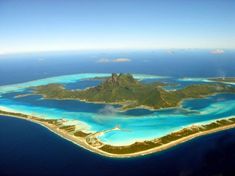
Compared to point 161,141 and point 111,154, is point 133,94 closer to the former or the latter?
point 161,141

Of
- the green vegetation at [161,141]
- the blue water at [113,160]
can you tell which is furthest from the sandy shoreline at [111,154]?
the blue water at [113,160]

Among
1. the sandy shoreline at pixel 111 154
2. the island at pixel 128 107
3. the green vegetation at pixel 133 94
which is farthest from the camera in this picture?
the green vegetation at pixel 133 94

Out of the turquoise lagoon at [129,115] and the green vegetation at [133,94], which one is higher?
the green vegetation at [133,94]

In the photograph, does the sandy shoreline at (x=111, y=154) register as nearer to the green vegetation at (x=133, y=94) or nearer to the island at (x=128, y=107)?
the island at (x=128, y=107)

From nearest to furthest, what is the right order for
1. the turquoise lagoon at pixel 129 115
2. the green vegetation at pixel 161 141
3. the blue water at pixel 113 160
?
the blue water at pixel 113 160 → the green vegetation at pixel 161 141 → the turquoise lagoon at pixel 129 115

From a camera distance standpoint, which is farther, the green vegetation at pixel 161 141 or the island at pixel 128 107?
the island at pixel 128 107

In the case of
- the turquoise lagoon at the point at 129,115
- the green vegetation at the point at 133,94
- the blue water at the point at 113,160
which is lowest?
the blue water at the point at 113,160

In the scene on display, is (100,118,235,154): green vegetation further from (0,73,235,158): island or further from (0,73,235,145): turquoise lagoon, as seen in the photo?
(0,73,235,145): turquoise lagoon

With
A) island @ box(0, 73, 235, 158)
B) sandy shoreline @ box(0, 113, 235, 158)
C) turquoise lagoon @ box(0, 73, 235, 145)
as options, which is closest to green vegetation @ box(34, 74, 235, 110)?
island @ box(0, 73, 235, 158)
